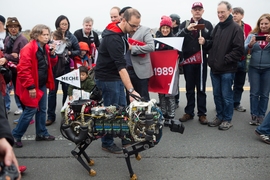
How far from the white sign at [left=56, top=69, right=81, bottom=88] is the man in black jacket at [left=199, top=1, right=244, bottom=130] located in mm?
2124

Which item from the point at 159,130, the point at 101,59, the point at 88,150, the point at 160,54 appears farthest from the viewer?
the point at 160,54

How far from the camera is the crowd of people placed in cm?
380

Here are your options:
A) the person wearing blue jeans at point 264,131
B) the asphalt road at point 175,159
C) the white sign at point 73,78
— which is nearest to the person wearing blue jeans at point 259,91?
the asphalt road at point 175,159

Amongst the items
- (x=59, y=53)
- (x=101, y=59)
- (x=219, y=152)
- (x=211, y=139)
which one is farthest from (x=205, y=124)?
(x=59, y=53)

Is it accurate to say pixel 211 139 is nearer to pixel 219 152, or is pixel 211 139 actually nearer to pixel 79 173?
pixel 219 152

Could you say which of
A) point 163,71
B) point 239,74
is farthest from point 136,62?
point 239,74

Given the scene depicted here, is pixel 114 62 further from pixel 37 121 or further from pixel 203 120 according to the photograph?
pixel 203 120

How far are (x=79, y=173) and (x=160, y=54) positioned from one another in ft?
8.24

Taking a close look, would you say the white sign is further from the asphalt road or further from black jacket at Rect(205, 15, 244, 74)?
black jacket at Rect(205, 15, 244, 74)

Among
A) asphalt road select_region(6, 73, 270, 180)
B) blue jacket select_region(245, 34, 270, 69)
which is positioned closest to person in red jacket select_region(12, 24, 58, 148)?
asphalt road select_region(6, 73, 270, 180)

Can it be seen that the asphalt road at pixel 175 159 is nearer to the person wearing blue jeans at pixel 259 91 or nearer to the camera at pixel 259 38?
the person wearing blue jeans at pixel 259 91

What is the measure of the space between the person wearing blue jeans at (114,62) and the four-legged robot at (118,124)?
0.25 meters

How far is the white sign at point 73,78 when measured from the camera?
15.1ft

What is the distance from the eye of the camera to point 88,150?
161 inches
